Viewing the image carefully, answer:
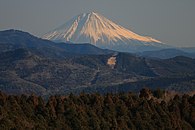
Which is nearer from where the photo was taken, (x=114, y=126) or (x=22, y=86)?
(x=114, y=126)

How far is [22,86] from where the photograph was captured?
186625mm

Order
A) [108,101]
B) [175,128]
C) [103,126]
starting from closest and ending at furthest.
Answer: [103,126] < [175,128] < [108,101]

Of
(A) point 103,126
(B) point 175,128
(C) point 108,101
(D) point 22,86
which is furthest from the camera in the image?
(D) point 22,86

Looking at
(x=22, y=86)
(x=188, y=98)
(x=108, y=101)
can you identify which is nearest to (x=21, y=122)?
(x=108, y=101)

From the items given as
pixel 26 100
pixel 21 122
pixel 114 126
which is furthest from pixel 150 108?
pixel 21 122

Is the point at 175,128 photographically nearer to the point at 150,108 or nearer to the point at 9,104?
the point at 150,108

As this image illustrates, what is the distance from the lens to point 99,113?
52719mm

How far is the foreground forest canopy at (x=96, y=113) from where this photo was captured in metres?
47.9

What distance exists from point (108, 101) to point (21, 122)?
1335 cm

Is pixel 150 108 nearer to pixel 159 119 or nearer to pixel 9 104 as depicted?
pixel 159 119

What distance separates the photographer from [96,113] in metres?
52.8

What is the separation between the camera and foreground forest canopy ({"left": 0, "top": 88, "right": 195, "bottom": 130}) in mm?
47938

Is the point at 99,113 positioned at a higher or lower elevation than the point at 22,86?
higher

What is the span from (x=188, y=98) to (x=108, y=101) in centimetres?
1127
